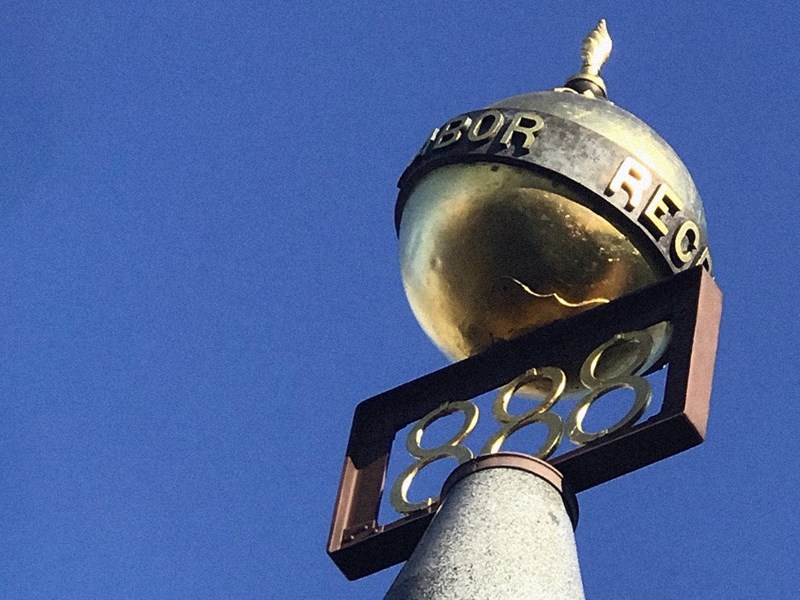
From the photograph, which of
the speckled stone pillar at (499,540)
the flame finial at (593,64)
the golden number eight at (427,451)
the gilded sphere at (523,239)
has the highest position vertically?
the flame finial at (593,64)

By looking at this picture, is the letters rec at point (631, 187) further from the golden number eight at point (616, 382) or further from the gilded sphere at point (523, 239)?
the golden number eight at point (616, 382)

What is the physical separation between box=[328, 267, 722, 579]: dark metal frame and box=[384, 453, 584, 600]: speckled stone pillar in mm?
195

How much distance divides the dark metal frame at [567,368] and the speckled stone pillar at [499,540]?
195 mm

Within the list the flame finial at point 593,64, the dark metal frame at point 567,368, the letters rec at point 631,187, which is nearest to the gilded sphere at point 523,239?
the letters rec at point 631,187

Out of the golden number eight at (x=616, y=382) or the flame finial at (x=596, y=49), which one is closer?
the golden number eight at (x=616, y=382)

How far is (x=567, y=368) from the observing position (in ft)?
22.7

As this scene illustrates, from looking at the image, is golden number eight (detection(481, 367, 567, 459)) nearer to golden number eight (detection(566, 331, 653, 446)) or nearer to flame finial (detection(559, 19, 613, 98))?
golden number eight (detection(566, 331, 653, 446))

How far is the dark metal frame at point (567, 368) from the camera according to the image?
249 inches

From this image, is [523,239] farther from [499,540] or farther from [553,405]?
[499,540]

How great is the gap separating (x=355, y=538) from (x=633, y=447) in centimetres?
98

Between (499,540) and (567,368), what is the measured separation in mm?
1212

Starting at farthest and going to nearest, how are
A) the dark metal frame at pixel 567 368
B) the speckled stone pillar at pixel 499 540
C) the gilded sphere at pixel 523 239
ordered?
the gilded sphere at pixel 523 239
the dark metal frame at pixel 567 368
the speckled stone pillar at pixel 499 540

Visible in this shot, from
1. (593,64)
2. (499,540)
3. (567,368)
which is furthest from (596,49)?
(499,540)

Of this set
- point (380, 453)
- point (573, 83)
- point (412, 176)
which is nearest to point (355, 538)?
point (380, 453)
